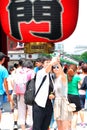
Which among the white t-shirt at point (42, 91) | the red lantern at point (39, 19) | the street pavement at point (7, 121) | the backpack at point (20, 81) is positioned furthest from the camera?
the red lantern at point (39, 19)

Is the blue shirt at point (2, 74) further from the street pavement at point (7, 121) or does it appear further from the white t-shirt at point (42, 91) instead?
the white t-shirt at point (42, 91)

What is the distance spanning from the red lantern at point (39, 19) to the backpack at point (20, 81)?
3.17 m

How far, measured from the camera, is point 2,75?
244 inches

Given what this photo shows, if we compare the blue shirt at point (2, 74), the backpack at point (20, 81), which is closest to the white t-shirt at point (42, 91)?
the backpack at point (20, 81)

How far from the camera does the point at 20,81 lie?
6160 mm

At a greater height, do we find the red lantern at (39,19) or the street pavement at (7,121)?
the red lantern at (39,19)

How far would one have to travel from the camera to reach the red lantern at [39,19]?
9.08m

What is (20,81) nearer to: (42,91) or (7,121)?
(42,91)

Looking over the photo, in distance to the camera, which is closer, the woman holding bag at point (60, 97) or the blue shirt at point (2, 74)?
the woman holding bag at point (60, 97)

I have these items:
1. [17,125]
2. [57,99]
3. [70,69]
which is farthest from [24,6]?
[57,99]

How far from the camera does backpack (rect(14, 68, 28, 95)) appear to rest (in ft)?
20.1

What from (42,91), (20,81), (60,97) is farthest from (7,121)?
(42,91)

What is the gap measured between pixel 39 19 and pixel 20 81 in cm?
332

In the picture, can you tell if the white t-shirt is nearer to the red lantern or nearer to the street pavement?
the street pavement
